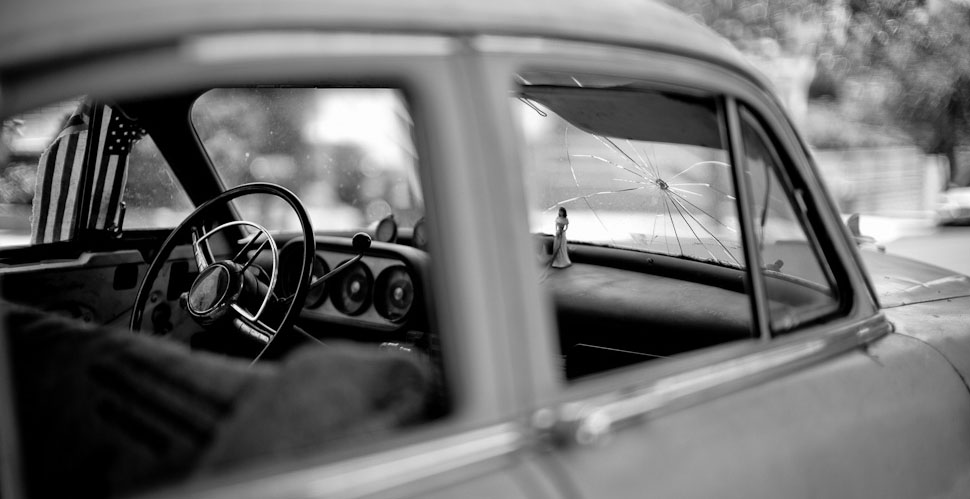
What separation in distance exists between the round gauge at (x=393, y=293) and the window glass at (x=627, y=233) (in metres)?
0.55

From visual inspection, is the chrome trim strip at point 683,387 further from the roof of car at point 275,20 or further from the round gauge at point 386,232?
the round gauge at point 386,232

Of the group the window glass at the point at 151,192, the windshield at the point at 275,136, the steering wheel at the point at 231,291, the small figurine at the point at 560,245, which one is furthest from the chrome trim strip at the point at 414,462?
the window glass at the point at 151,192

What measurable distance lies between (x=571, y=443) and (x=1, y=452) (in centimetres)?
75

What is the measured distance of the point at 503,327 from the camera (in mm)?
1165

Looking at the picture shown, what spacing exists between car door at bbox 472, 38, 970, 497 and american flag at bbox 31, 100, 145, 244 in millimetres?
1899

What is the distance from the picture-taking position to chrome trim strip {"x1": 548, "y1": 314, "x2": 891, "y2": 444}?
46.8 inches

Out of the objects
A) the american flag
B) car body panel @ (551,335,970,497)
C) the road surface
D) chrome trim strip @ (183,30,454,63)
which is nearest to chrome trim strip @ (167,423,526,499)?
car body panel @ (551,335,970,497)

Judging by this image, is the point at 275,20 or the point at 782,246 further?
the point at 782,246

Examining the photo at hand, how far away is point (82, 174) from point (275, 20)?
2.46m

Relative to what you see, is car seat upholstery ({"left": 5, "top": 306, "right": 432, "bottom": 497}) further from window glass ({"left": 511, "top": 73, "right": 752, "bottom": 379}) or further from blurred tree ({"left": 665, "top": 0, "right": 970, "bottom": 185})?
blurred tree ({"left": 665, "top": 0, "right": 970, "bottom": 185})

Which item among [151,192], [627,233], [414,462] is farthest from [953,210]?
[414,462]

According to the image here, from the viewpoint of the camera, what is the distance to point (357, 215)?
1172cm

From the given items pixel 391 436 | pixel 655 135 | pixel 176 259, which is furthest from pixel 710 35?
pixel 176 259

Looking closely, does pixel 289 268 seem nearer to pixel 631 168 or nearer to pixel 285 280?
pixel 285 280
